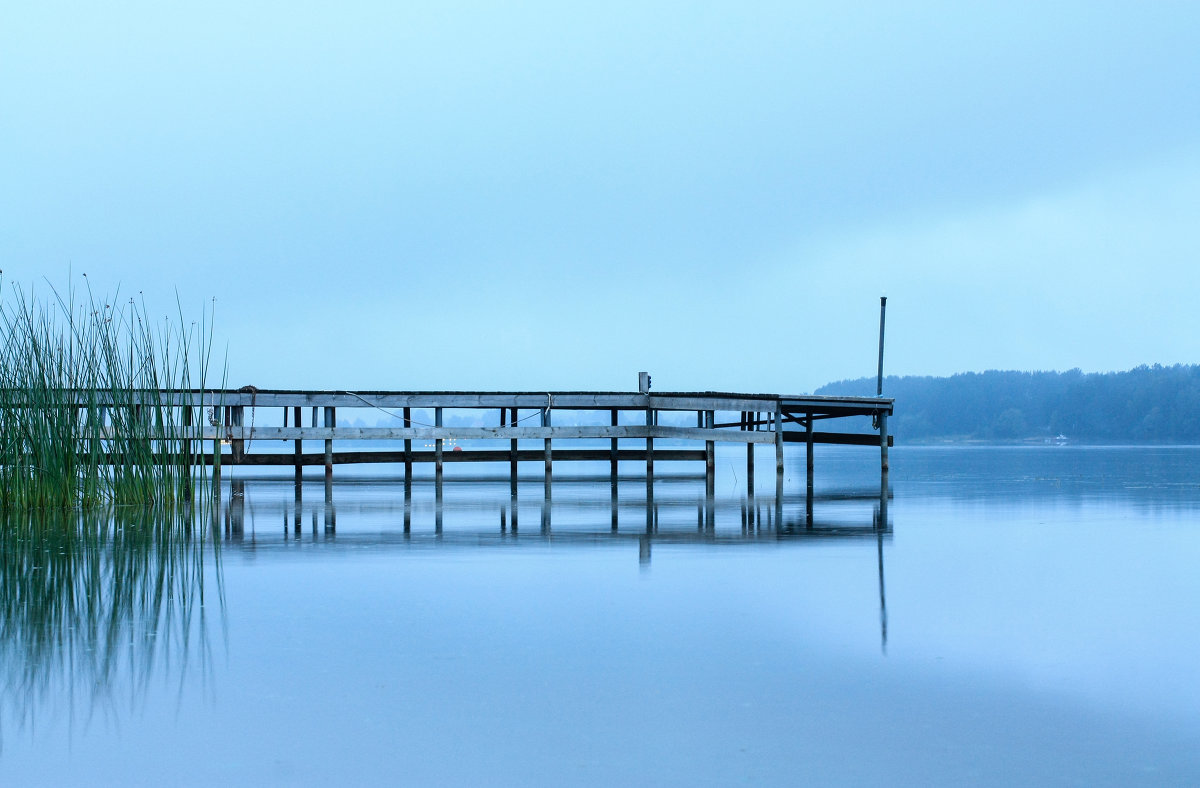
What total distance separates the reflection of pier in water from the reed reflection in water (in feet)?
3.65

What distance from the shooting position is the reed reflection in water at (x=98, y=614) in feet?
12.8

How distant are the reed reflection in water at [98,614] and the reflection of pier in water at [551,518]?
1.11 metres

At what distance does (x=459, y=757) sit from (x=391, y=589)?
10.7 feet

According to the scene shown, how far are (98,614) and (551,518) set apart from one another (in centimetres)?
628

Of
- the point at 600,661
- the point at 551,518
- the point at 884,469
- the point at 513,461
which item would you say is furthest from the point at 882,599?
the point at 513,461

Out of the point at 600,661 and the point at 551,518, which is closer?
the point at 600,661

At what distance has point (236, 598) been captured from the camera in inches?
234

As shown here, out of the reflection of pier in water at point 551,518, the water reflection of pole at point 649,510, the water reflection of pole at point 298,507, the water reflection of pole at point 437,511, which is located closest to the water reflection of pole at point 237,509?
the reflection of pier in water at point 551,518

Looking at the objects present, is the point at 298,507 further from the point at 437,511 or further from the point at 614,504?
the point at 614,504

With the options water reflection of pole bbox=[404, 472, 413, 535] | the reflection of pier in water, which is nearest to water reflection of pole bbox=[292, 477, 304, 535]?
the reflection of pier in water

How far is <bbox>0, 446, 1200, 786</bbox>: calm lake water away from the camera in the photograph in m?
3.15

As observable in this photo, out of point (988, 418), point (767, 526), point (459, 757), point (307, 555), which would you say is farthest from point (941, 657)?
point (988, 418)

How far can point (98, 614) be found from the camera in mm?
5449

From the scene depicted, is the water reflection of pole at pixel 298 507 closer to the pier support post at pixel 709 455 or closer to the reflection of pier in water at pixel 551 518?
the reflection of pier in water at pixel 551 518
